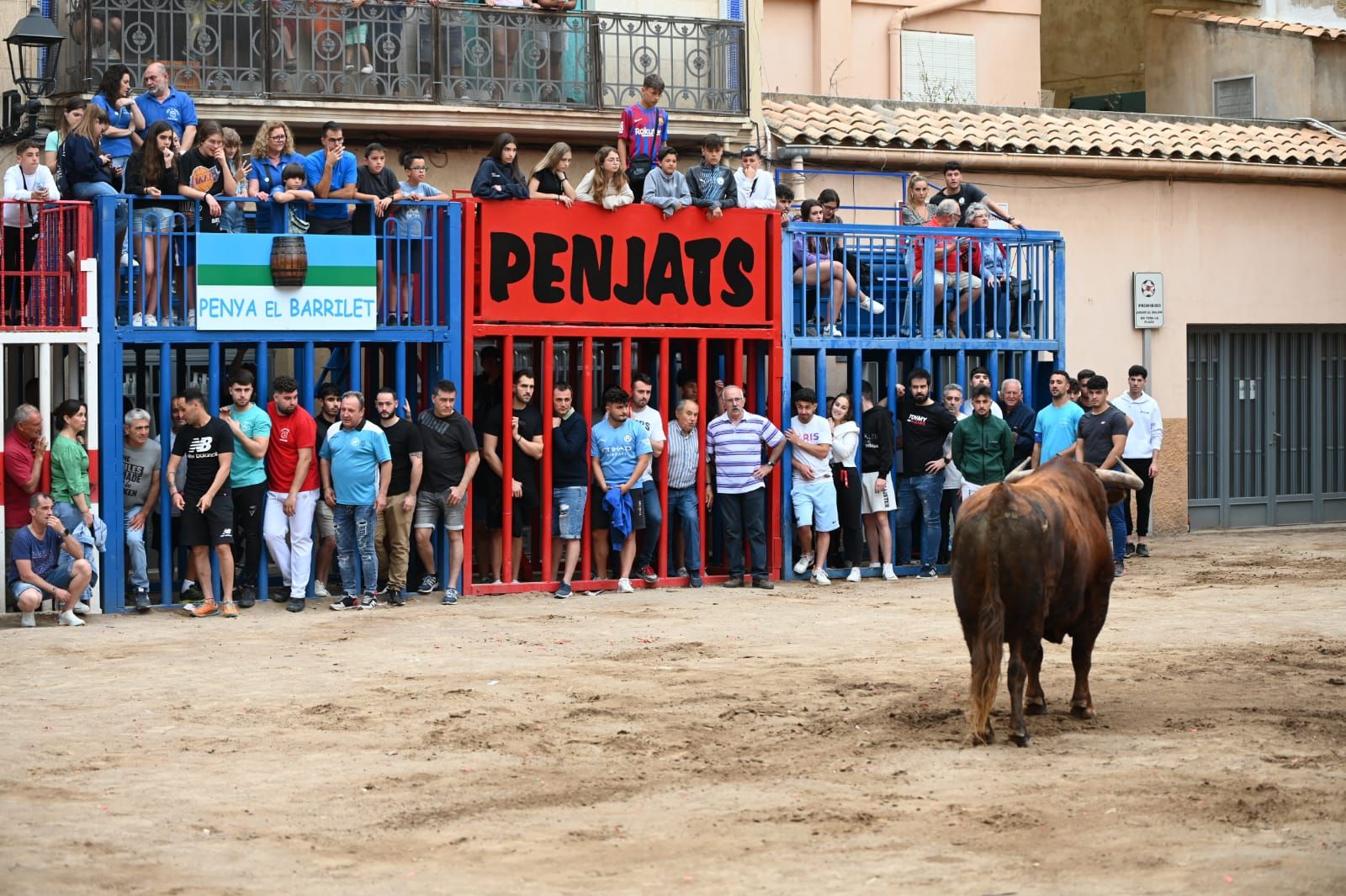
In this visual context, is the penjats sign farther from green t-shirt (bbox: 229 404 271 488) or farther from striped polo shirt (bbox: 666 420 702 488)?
green t-shirt (bbox: 229 404 271 488)

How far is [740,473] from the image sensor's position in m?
17.6

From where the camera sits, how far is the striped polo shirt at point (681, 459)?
17.6 metres

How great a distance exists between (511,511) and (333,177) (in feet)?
10.6

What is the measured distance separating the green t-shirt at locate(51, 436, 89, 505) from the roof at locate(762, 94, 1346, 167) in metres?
9.24

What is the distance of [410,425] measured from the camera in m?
16.3

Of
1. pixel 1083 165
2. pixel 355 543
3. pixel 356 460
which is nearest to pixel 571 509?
pixel 355 543

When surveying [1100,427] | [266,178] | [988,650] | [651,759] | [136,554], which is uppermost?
[266,178]

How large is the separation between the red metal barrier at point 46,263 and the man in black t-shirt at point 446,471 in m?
2.95

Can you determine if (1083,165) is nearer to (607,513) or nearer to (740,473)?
(740,473)

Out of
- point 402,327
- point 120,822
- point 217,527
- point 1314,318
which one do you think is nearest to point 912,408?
point 402,327

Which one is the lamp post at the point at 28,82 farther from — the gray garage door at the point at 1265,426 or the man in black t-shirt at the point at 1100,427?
the gray garage door at the point at 1265,426

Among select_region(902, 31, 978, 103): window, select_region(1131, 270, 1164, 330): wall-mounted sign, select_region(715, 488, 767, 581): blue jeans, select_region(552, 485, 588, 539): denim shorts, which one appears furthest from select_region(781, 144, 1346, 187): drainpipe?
select_region(552, 485, 588, 539): denim shorts

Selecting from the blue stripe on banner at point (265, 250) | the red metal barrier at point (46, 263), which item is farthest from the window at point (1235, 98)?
the red metal barrier at point (46, 263)

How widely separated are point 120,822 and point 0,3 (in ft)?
43.3
